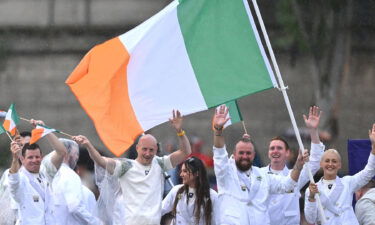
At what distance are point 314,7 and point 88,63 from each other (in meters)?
5.84

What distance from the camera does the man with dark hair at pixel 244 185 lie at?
14.7m

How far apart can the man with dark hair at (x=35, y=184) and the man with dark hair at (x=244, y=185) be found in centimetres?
171

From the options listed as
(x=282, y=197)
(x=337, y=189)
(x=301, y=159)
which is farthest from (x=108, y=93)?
(x=337, y=189)

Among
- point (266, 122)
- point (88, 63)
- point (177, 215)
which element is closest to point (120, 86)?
point (88, 63)

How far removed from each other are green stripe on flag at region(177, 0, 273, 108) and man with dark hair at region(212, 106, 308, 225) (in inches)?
17.4

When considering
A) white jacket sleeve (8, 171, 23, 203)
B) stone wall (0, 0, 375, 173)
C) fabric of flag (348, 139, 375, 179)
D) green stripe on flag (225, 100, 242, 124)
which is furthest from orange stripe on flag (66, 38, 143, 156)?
stone wall (0, 0, 375, 173)

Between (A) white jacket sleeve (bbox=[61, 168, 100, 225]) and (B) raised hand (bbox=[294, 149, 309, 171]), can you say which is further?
(A) white jacket sleeve (bbox=[61, 168, 100, 225])

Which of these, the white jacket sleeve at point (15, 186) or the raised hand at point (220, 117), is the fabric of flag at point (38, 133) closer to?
the white jacket sleeve at point (15, 186)

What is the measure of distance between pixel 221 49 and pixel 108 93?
1.22 metres

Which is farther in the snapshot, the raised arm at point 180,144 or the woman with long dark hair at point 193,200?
the woman with long dark hair at point 193,200

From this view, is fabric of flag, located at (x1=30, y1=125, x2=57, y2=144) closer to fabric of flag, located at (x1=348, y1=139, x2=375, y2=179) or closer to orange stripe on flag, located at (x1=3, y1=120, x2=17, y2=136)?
orange stripe on flag, located at (x1=3, y1=120, x2=17, y2=136)

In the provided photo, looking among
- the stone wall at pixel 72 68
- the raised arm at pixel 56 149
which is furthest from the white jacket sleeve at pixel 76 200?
the stone wall at pixel 72 68

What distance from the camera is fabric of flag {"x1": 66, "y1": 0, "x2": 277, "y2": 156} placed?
1434 centimetres

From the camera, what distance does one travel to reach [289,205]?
15461 mm
